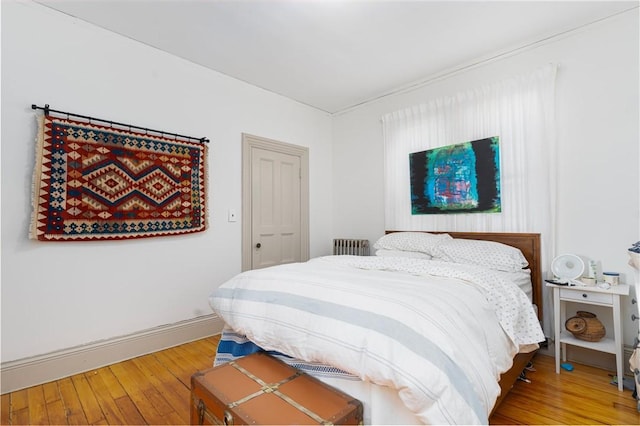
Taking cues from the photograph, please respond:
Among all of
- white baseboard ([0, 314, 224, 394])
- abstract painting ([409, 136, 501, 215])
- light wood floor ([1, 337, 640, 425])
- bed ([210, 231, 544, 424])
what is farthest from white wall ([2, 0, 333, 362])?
abstract painting ([409, 136, 501, 215])

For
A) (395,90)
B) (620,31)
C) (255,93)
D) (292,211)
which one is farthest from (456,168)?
(255,93)

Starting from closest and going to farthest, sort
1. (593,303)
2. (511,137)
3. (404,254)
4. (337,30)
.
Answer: (593,303) → (337,30) → (511,137) → (404,254)

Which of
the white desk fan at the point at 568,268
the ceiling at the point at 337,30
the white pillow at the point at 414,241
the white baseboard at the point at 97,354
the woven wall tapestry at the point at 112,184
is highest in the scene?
the ceiling at the point at 337,30

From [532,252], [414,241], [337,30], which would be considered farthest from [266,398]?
[337,30]

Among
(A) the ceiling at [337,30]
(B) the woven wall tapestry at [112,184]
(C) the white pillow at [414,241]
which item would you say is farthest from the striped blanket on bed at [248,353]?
(A) the ceiling at [337,30]

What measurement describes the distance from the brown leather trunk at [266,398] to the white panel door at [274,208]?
203cm

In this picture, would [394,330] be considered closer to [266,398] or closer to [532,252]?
[266,398]

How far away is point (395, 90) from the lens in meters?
3.61

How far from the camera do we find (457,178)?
3.07 meters

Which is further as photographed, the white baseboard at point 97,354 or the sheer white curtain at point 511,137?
the sheer white curtain at point 511,137

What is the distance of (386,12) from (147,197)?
7.82 ft

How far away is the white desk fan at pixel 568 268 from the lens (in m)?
2.32

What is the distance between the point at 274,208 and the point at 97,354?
208 centimetres

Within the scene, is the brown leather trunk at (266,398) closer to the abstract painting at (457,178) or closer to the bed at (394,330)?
the bed at (394,330)
